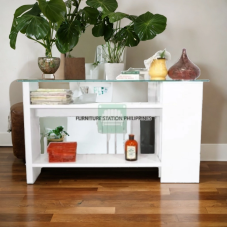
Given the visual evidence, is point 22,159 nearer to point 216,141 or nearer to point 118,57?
point 118,57

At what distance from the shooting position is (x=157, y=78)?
223 centimetres

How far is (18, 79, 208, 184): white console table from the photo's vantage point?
7.22 ft

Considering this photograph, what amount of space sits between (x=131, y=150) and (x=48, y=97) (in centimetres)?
74

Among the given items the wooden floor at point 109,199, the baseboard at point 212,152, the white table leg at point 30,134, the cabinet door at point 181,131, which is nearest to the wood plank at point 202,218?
the wooden floor at point 109,199

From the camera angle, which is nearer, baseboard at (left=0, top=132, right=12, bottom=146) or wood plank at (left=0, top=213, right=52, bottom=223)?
wood plank at (left=0, top=213, right=52, bottom=223)

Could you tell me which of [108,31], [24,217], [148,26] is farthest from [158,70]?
[24,217]

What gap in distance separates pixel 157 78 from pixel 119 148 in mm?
706

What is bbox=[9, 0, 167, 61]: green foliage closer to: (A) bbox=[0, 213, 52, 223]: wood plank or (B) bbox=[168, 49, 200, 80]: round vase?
(B) bbox=[168, 49, 200, 80]: round vase

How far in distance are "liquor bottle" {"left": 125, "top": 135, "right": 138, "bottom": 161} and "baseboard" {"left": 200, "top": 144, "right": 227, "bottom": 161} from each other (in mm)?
908

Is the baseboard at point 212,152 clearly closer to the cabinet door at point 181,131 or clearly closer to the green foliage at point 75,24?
the cabinet door at point 181,131

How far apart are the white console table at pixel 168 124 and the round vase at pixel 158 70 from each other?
61 millimetres

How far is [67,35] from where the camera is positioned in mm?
2279

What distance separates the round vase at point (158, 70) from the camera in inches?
87.3

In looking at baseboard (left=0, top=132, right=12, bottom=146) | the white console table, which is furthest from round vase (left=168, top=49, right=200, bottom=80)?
baseboard (left=0, top=132, right=12, bottom=146)
